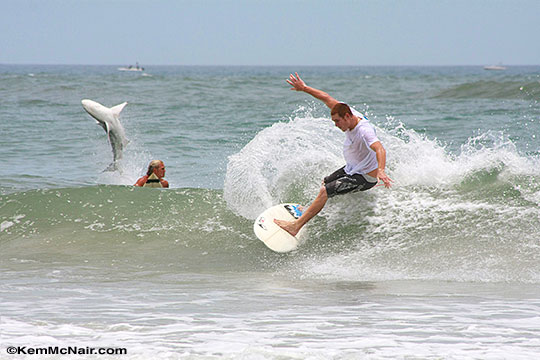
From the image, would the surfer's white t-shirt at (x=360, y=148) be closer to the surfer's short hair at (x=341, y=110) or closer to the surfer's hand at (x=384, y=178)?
the surfer's short hair at (x=341, y=110)

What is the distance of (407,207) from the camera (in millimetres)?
7977

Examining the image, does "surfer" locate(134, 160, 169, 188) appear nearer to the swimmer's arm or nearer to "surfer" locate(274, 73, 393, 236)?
"surfer" locate(274, 73, 393, 236)

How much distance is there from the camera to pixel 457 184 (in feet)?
27.6

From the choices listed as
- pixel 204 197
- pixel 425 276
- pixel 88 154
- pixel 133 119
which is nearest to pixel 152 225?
pixel 204 197

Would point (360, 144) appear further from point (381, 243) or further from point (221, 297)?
point (221, 297)

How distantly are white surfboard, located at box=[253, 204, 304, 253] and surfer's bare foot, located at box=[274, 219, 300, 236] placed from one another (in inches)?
2.9

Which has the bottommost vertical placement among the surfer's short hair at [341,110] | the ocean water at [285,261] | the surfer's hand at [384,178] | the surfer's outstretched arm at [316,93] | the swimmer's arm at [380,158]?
the ocean water at [285,261]

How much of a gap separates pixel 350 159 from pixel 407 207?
133 centimetres

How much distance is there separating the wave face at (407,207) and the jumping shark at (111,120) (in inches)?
90.6

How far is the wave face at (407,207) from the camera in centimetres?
680

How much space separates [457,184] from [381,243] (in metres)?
1.65

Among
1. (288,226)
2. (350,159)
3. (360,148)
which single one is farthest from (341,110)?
(288,226)

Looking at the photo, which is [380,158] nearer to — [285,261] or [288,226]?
[288,226]

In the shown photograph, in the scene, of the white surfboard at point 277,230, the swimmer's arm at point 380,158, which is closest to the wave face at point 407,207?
the white surfboard at point 277,230
